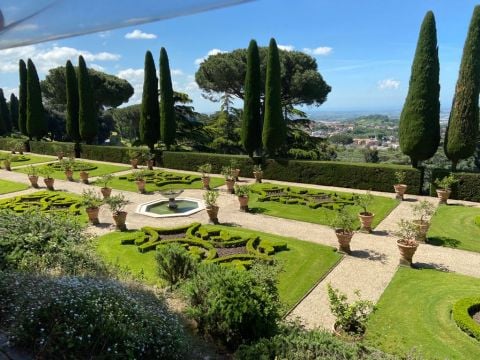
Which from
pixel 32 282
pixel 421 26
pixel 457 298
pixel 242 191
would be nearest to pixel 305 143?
pixel 421 26

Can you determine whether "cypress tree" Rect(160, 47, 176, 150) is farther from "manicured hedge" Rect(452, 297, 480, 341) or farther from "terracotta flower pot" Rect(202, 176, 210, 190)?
"manicured hedge" Rect(452, 297, 480, 341)

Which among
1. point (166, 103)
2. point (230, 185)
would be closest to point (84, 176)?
point (230, 185)

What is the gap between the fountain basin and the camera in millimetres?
12934

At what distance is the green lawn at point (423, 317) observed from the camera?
17.9 ft

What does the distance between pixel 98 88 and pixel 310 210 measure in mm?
34531

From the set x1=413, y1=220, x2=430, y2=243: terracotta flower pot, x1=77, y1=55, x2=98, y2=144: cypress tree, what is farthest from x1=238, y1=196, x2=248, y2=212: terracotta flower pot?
x1=77, y1=55, x2=98, y2=144: cypress tree

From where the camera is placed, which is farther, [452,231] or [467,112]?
[467,112]

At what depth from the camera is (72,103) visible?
29.6 m

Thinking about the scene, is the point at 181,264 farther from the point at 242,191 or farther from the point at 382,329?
the point at 242,191

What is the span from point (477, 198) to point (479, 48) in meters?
6.05

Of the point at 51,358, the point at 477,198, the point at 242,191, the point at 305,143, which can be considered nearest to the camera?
the point at 51,358

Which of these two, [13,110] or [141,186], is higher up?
[13,110]

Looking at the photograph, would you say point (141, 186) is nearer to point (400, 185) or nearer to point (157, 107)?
point (157, 107)

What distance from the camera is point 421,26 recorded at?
1573 cm
